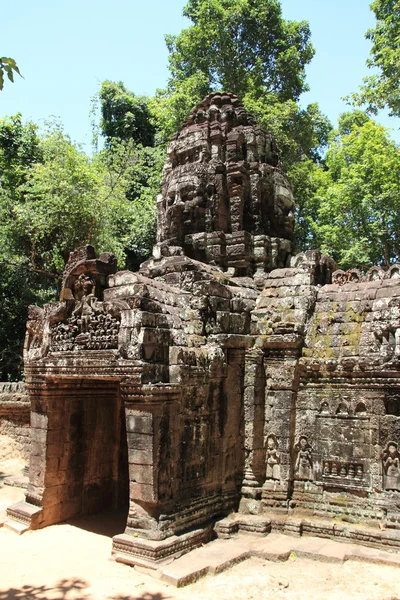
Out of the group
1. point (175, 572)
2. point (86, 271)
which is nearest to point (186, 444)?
point (175, 572)

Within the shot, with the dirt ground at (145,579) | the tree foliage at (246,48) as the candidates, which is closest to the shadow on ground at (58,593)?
the dirt ground at (145,579)

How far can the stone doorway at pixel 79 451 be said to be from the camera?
8.52 meters

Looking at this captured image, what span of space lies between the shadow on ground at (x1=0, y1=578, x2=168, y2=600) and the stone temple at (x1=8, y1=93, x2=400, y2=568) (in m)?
0.64

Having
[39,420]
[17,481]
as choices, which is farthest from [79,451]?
[17,481]

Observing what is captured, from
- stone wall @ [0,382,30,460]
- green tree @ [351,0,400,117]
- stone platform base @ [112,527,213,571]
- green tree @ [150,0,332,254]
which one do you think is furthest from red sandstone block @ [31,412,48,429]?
green tree @ [150,0,332,254]

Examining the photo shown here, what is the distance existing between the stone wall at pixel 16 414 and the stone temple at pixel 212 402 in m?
3.96

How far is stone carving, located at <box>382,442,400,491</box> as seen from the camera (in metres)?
7.77

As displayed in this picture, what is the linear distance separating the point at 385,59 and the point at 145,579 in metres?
15.5

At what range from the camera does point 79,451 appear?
9102mm

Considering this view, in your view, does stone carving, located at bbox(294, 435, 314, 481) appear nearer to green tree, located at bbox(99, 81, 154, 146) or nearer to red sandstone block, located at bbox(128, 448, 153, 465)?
red sandstone block, located at bbox(128, 448, 153, 465)

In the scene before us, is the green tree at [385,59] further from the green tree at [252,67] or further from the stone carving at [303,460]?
the stone carving at [303,460]

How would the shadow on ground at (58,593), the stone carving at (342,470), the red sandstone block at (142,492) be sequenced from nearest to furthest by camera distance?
the shadow on ground at (58,593)
the red sandstone block at (142,492)
the stone carving at (342,470)

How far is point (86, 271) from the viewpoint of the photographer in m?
8.25

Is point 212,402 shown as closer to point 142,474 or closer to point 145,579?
point 142,474
